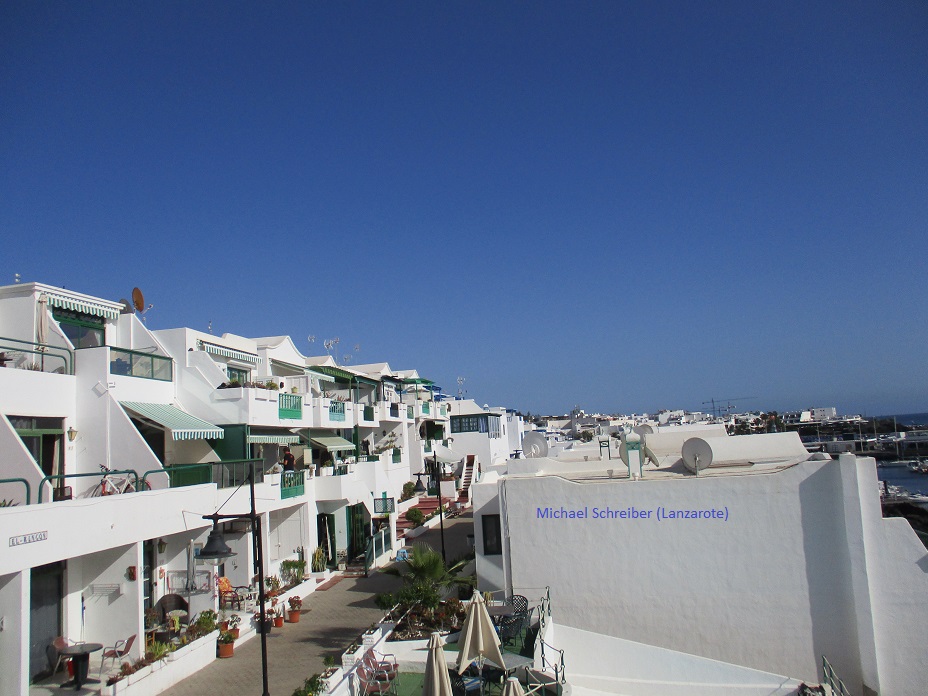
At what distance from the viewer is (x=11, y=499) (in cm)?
1498

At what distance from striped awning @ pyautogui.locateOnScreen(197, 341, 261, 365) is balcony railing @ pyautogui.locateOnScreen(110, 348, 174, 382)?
80.5 inches

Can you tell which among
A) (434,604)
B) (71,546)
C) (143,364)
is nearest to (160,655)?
(71,546)

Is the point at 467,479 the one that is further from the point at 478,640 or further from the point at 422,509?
the point at 478,640

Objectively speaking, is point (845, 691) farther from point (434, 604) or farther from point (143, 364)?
point (143, 364)

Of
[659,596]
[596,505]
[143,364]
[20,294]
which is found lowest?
[659,596]

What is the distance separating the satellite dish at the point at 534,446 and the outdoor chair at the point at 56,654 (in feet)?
61.0

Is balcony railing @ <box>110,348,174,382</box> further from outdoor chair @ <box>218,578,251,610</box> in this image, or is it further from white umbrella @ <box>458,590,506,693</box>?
white umbrella @ <box>458,590,506,693</box>

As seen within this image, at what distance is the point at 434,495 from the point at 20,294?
27.6 metres

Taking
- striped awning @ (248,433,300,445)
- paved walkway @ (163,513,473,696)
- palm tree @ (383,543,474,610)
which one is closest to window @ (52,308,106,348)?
striped awning @ (248,433,300,445)

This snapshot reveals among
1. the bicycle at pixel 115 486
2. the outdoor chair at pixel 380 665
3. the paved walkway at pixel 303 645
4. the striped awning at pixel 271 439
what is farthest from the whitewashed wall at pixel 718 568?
the bicycle at pixel 115 486

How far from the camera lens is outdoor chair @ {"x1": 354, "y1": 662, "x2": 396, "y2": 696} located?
47.3ft

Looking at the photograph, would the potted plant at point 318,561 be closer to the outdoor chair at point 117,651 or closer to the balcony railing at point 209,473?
the balcony railing at point 209,473

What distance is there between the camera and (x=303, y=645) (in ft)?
59.0

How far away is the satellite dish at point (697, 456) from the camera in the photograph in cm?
2077
